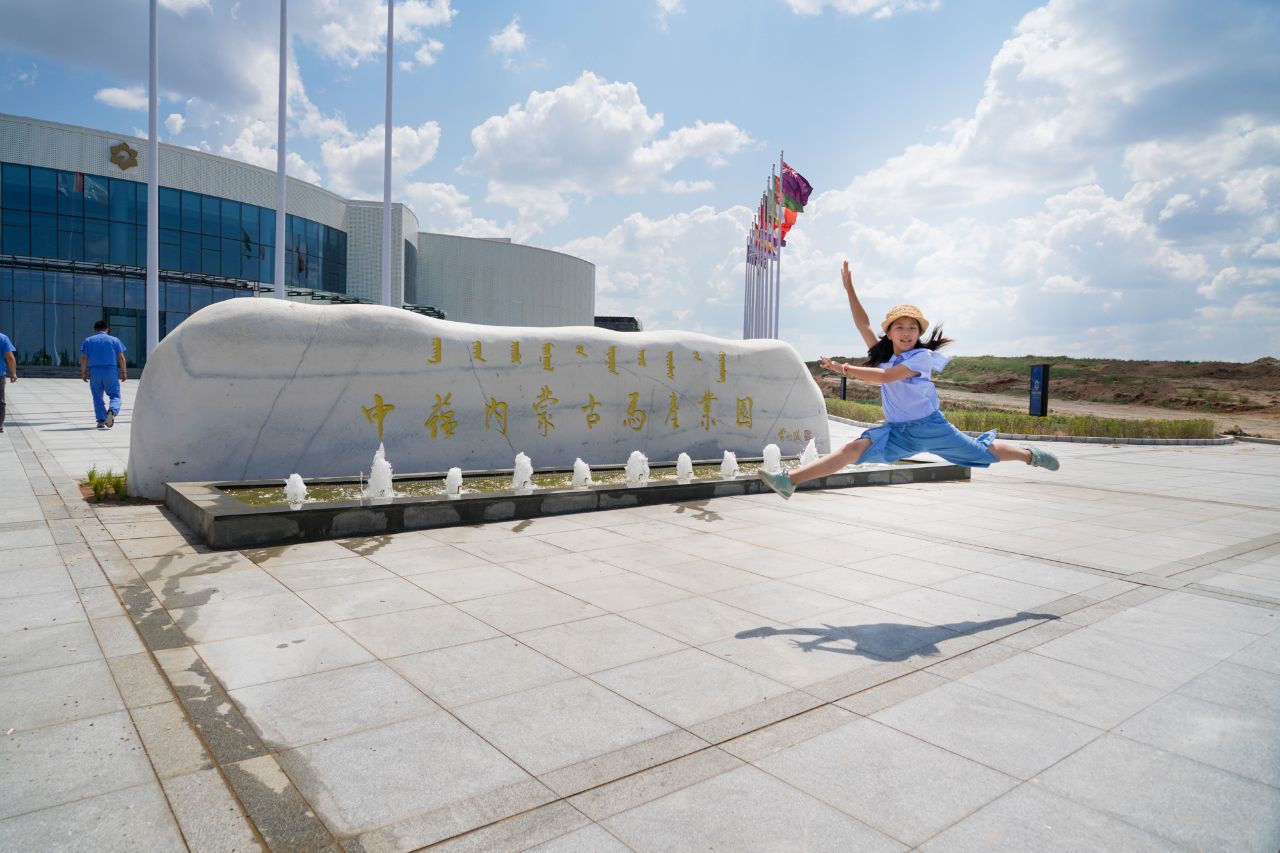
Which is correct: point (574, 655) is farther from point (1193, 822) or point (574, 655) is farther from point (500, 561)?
point (1193, 822)

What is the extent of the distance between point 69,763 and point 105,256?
128 feet

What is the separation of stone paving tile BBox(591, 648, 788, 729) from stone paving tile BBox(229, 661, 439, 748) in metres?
0.89

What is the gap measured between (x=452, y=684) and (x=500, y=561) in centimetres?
237

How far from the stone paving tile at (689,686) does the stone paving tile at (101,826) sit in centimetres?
180

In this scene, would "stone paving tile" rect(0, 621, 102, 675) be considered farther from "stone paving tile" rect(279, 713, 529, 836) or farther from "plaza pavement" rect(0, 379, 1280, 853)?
"stone paving tile" rect(279, 713, 529, 836)

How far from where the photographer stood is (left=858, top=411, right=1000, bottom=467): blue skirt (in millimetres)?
5477

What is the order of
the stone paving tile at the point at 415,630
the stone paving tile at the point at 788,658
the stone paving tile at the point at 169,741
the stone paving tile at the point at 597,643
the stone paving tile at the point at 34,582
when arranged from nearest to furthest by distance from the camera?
the stone paving tile at the point at 169,741 < the stone paving tile at the point at 788,658 < the stone paving tile at the point at 597,643 < the stone paving tile at the point at 415,630 < the stone paving tile at the point at 34,582

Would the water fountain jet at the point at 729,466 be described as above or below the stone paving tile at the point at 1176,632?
above

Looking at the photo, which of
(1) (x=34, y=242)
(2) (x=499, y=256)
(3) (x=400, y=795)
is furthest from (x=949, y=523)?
(2) (x=499, y=256)

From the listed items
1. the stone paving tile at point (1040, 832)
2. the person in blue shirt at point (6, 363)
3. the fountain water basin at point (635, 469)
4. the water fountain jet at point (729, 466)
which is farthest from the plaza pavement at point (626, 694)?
the person in blue shirt at point (6, 363)

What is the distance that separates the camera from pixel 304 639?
4215 mm

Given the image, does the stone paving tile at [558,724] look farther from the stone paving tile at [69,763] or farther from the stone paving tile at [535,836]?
the stone paving tile at [69,763]

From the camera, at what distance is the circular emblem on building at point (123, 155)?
34031 mm

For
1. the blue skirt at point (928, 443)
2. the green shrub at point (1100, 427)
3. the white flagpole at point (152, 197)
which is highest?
the white flagpole at point (152, 197)
